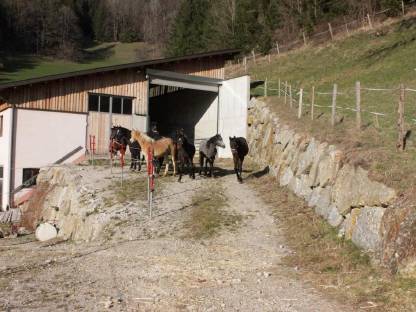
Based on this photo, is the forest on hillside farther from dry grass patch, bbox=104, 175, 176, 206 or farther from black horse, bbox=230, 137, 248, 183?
dry grass patch, bbox=104, 175, 176, 206

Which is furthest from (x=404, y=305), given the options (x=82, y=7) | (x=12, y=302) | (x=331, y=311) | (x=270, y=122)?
(x=82, y=7)

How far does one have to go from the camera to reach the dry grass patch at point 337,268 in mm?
7078

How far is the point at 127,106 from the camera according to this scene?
24.8m

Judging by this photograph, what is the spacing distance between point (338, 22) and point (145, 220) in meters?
36.5

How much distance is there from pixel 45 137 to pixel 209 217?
12.2 meters

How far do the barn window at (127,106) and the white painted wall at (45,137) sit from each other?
2211mm

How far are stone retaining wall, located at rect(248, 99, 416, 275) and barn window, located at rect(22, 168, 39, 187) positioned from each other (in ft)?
34.2

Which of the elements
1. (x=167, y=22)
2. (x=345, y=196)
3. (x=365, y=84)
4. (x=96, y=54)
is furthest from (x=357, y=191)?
(x=167, y=22)

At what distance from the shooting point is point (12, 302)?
717cm

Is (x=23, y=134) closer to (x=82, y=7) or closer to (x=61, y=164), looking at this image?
(x=61, y=164)

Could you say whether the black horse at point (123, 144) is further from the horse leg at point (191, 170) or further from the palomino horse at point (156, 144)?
the horse leg at point (191, 170)

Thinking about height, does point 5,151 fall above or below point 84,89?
below

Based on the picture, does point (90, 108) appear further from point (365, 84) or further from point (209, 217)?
point (365, 84)

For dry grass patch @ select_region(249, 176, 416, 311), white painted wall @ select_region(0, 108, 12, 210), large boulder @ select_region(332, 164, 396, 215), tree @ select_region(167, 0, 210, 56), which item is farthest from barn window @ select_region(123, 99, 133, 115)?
tree @ select_region(167, 0, 210, 56)
